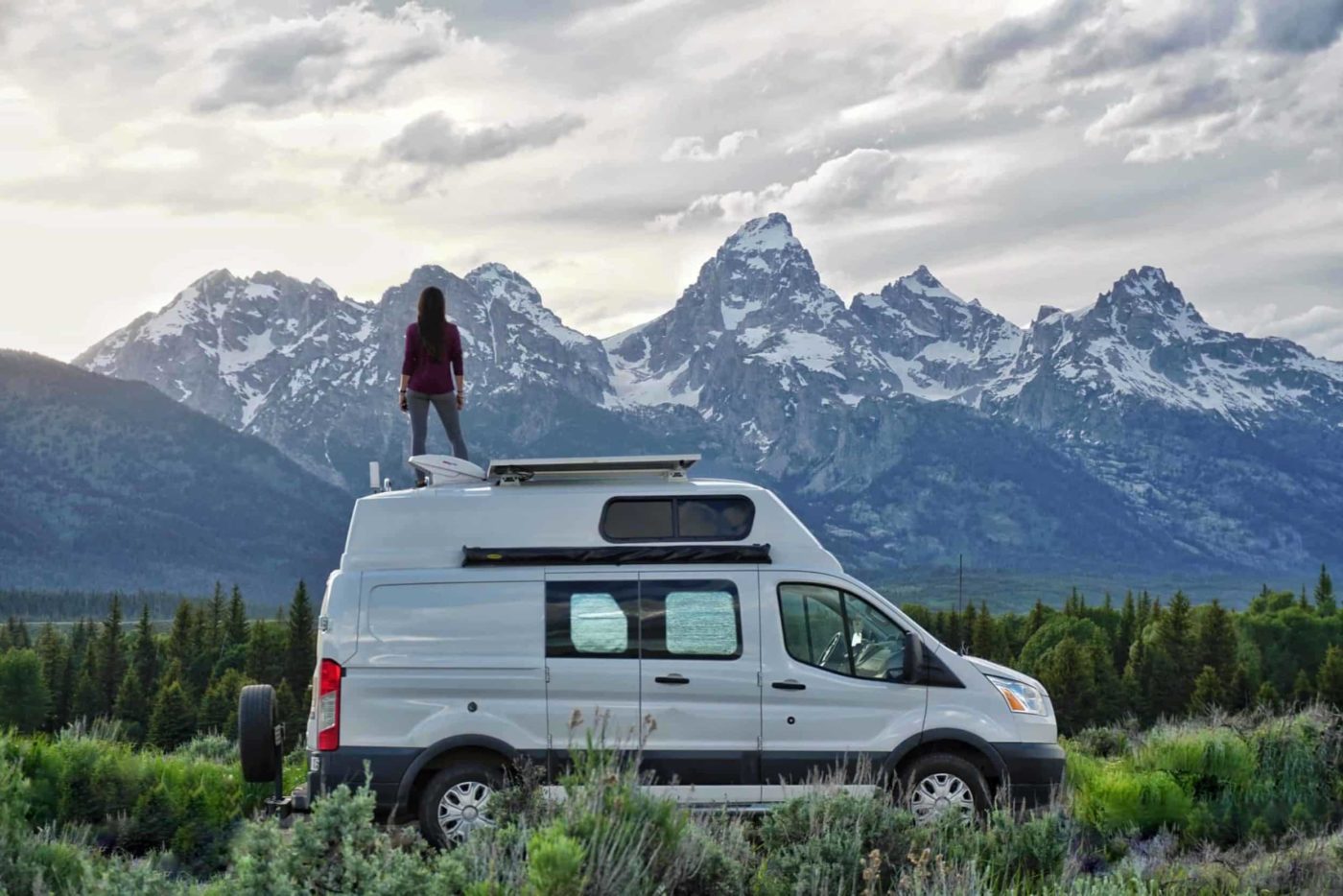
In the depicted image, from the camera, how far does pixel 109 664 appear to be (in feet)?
407

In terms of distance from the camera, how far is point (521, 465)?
11.6m

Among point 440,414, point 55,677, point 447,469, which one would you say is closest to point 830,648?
point 447,469

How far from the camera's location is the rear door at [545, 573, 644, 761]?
35.8 feet

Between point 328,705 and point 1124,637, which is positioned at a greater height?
point 328,705

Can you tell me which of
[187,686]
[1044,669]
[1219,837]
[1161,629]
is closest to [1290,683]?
[1161,629]

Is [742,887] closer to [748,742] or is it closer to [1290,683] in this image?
[748,742]

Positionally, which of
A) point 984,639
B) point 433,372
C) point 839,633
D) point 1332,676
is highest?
point 433,372

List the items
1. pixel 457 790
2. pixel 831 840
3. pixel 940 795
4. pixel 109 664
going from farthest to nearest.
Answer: pixel 109 664
pixel 940 795
pixel 457 790
pixel 831 840

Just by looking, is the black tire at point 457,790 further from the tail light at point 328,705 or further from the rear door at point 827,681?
the rear door at point 827,681

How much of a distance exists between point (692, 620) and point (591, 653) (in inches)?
32.9

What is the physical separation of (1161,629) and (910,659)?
112 meters

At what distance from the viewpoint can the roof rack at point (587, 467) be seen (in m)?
11.5

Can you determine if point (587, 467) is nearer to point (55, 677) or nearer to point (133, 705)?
point (133, 705)

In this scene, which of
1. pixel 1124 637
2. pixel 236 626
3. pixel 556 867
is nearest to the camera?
pixel 556 867
